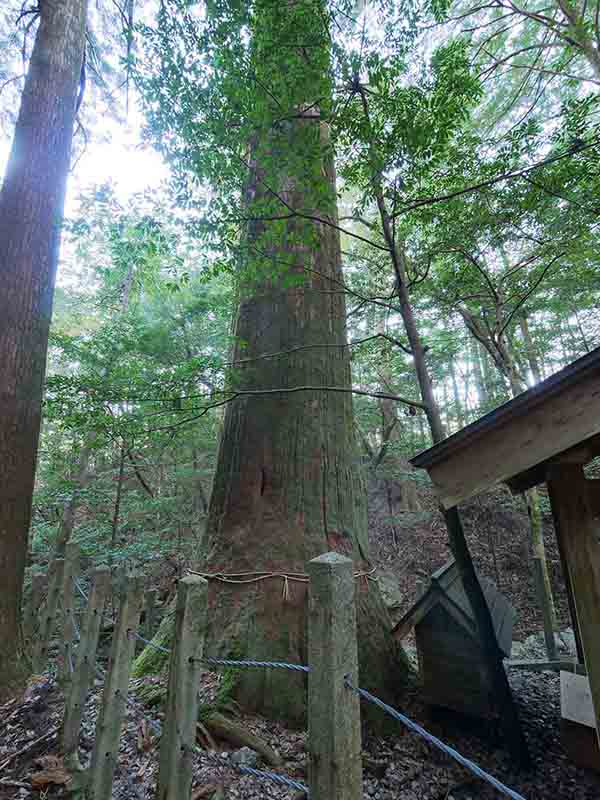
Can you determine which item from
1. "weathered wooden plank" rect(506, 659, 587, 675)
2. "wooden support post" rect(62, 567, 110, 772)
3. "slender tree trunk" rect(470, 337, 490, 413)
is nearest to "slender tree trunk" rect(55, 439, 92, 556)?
"wooden support post" rect(62, 567, 110, 772)

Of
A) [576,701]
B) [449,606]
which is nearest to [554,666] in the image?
[576,701]

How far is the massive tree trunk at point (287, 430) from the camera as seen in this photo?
9.30 feet

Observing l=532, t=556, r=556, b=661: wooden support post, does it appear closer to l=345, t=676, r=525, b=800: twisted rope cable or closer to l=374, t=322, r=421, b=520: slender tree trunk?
l=345, t=676, r=525, b=800: twisted rope cable

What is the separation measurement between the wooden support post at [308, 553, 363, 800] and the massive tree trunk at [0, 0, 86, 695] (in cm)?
309

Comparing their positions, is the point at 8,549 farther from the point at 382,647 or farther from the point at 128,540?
the point at 128,540

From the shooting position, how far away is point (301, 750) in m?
2.47

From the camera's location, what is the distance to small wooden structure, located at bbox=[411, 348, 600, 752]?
1860 millimetres

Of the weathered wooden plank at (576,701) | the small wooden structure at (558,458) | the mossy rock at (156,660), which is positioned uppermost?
the small wooden structure at (558,458)

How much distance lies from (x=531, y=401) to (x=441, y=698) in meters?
2.43

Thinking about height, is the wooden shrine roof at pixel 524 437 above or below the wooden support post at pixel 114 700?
above

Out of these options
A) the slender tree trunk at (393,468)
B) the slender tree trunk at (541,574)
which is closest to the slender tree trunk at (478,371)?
the slender tree trunk at (393,468)

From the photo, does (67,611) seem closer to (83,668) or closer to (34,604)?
(83,668)

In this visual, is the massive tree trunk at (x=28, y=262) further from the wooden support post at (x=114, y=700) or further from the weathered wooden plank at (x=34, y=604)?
the wooden support post at (x=114, y=700)

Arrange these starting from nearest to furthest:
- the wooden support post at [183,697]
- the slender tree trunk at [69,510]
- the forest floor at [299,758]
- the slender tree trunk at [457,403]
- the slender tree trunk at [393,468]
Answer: the wooden support post at [183,697] → the forest floor at [299,758] → the slender tree trunk at [69,510] → the slender tree trunk at [393,468] → the slender tree trunk at [457,403]
